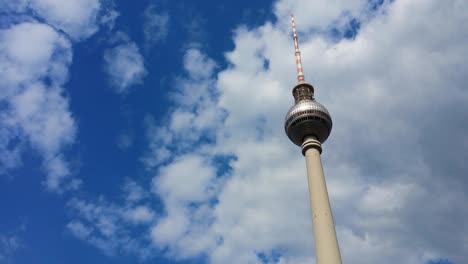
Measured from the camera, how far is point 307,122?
257 feet

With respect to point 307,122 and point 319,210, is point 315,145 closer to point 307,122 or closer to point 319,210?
point 307,122

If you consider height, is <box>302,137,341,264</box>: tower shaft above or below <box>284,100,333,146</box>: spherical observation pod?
below

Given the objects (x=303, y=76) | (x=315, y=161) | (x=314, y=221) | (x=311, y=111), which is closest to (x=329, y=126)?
(x=311, y=111)

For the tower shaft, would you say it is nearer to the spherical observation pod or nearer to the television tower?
the television tower

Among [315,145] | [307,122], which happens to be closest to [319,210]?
[315,145]

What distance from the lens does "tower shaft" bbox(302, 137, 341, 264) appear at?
61500 millimetres

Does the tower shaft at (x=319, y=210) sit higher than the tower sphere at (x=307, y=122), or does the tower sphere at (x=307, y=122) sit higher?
the tower sphere at (x=307, y=122)

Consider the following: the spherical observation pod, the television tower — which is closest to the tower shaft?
the television tower

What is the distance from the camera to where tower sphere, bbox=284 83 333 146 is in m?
78.4

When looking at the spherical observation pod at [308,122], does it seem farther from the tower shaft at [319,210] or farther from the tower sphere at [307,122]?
the tower shaft at [319,210]

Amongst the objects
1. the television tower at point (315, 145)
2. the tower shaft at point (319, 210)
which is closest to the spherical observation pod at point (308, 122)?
the television tower at point (315, 145)

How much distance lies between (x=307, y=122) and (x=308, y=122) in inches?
6.7

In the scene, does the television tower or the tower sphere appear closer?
the television tower

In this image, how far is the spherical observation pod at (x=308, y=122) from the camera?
78.4 metres
